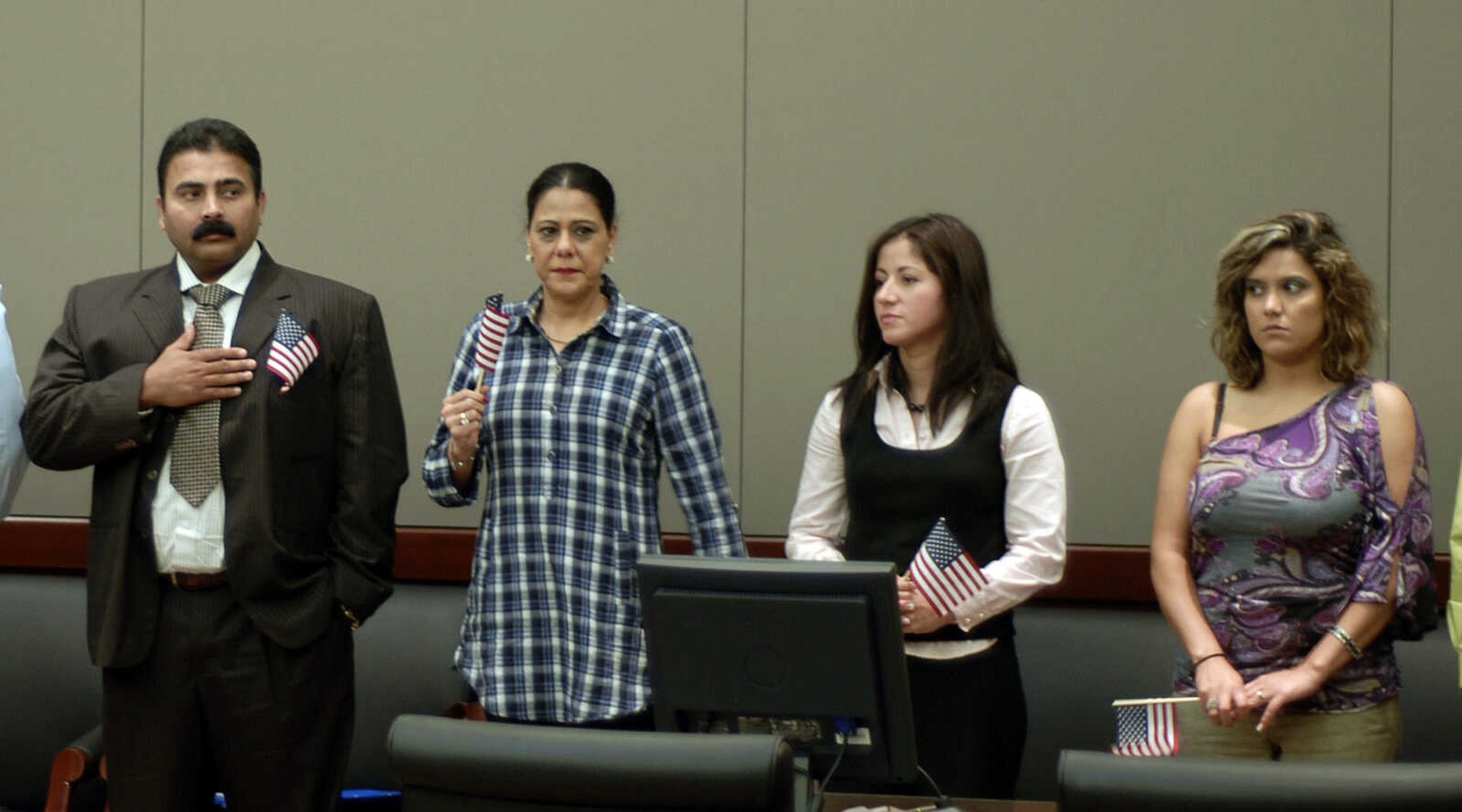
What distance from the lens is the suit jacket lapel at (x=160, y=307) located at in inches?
118

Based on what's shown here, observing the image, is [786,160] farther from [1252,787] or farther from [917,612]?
[1252,787]

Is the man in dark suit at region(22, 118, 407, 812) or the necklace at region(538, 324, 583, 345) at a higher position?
the necklace at region(538, 324, 583, 345)

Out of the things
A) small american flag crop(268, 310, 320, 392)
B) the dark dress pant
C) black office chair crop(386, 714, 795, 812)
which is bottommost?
the dark dress pant

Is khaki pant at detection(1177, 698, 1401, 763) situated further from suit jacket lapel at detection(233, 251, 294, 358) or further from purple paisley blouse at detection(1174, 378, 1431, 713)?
suit jacket lapel at detection(233, 251, 294, 358)

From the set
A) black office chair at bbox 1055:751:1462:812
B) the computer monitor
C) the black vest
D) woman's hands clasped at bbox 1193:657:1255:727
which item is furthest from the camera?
the black vest

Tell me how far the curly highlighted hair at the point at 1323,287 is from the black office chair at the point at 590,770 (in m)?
1.53

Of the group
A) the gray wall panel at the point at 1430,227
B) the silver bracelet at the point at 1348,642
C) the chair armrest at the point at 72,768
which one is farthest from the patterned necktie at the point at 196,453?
the gray wall panel at the point at 1430,227

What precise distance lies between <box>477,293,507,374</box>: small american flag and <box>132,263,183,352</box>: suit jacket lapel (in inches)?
23.2

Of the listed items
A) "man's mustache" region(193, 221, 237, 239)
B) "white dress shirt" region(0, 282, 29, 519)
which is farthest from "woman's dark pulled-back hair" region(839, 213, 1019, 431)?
"white dress shirt" region(0, 282, 29, 519)

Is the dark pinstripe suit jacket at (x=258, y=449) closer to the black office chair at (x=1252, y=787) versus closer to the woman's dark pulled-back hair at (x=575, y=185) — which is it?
the woman's dark pulled-back hair at (x=575, y=185)

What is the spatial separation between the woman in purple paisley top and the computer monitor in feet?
2.85

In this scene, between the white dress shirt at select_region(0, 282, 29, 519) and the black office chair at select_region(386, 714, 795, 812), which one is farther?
the white dress shirt at select_region(0, 282, 29, 519)

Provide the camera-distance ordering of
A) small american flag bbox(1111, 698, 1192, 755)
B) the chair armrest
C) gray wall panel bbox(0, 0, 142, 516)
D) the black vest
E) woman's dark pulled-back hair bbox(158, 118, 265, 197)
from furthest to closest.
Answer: gray wall panel bbox(0, 0, 142, 516)
the chair armrest
woman's dark pulled-back hair bbox(158, 118, 265, 197)
the black vest
small american flag bbox(1111, 698, 1192, 755)

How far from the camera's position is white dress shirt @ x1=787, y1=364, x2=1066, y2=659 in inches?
108
